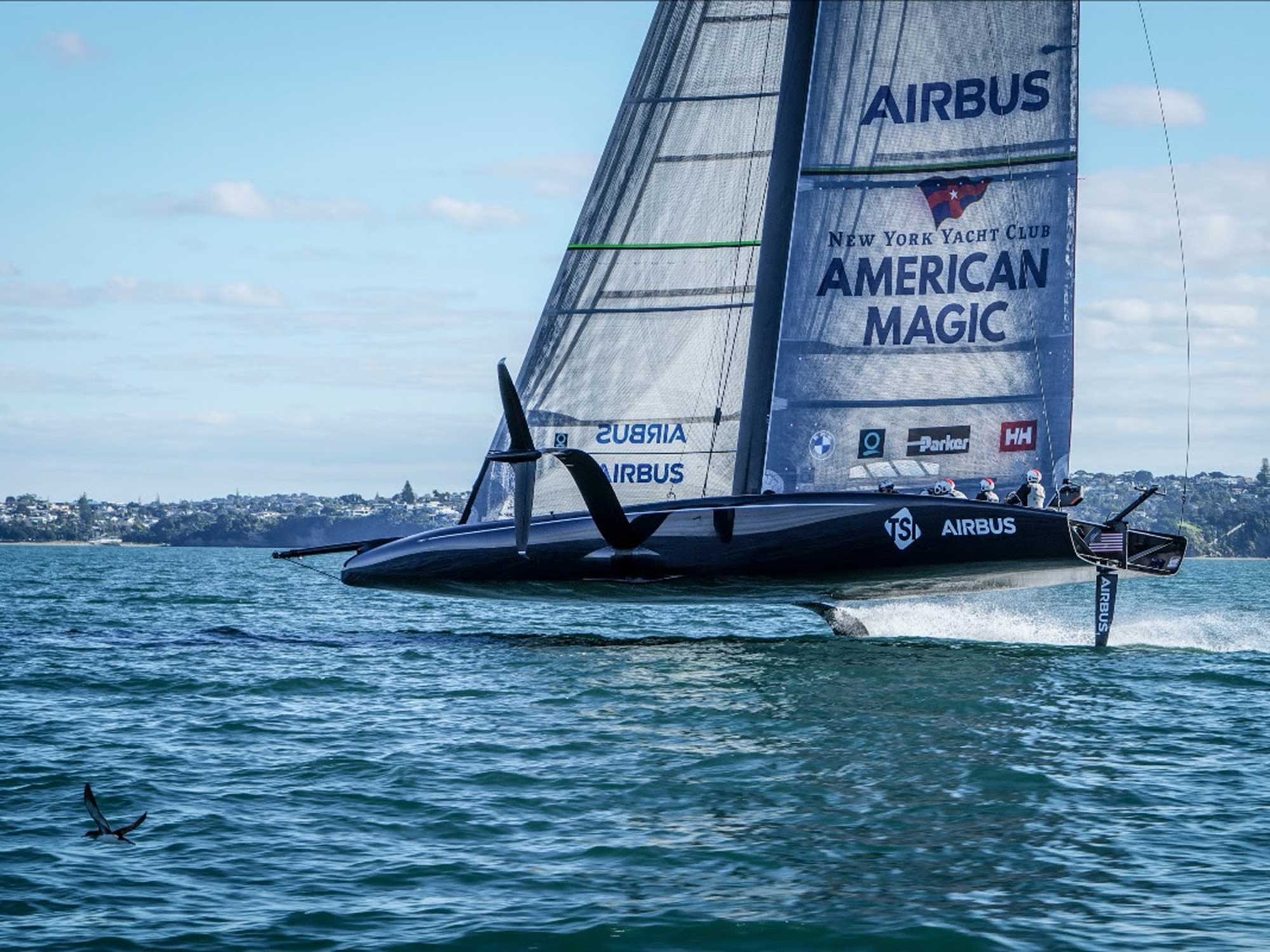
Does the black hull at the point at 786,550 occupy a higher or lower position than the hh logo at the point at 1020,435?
lower

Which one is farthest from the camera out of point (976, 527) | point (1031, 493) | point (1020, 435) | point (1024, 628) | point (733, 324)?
point (1024, 628)

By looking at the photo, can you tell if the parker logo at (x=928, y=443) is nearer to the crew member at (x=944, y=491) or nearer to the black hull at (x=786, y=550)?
the crew member at (x=944, y=491)

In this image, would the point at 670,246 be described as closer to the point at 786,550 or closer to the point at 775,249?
the point at 775,249

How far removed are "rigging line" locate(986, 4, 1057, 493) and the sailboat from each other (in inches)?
0.9

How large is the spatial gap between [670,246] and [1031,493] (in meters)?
5.19

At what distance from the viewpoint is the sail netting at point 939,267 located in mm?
17938

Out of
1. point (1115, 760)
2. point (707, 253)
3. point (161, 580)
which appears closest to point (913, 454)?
point (707, 253)

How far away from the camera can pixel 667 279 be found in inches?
752

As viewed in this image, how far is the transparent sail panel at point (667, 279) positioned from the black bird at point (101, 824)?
9.50m

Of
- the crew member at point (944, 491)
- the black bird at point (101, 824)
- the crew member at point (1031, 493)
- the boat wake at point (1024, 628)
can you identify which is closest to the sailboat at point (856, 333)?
the crew member at point (1031, 493)

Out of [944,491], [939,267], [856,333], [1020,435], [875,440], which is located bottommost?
[944,491]

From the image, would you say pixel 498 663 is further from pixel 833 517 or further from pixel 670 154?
pixel 670 154

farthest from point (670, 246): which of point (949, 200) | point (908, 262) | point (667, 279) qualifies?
point (949, 200)

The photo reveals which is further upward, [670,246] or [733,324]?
[670,246]
